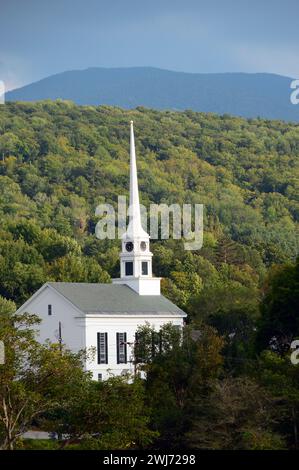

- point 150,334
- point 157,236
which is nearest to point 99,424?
point 150,334

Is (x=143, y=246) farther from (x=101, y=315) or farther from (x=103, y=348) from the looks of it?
(x=103, y=348)

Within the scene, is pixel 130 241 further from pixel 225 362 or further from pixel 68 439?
A: pixel 68 439

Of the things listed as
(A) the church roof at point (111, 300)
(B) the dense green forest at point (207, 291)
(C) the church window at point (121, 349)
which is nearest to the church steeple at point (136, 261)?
(A) the church roof at point (111, 300)

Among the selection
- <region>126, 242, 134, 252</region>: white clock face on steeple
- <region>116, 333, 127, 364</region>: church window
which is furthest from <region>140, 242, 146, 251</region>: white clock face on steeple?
<region>116, 333, 127, 364</region>: church window

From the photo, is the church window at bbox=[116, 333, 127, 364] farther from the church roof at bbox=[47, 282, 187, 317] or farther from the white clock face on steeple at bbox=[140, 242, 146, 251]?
the white clock face on steeple at bbox=[140, 242, 146, 251]

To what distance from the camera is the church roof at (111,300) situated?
87438mm

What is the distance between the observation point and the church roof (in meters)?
87.4

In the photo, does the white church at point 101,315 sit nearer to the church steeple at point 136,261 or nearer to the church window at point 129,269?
the church steeple at point 136,261

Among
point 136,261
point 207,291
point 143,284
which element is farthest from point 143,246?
point 207,291

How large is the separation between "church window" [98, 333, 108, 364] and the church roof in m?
1.42

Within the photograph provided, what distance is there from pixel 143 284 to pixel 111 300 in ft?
14.3

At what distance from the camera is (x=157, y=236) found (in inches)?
5723

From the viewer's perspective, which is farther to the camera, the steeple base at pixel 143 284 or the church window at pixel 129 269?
the church window at pixel 129 269

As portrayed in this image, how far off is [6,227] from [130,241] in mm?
42864
